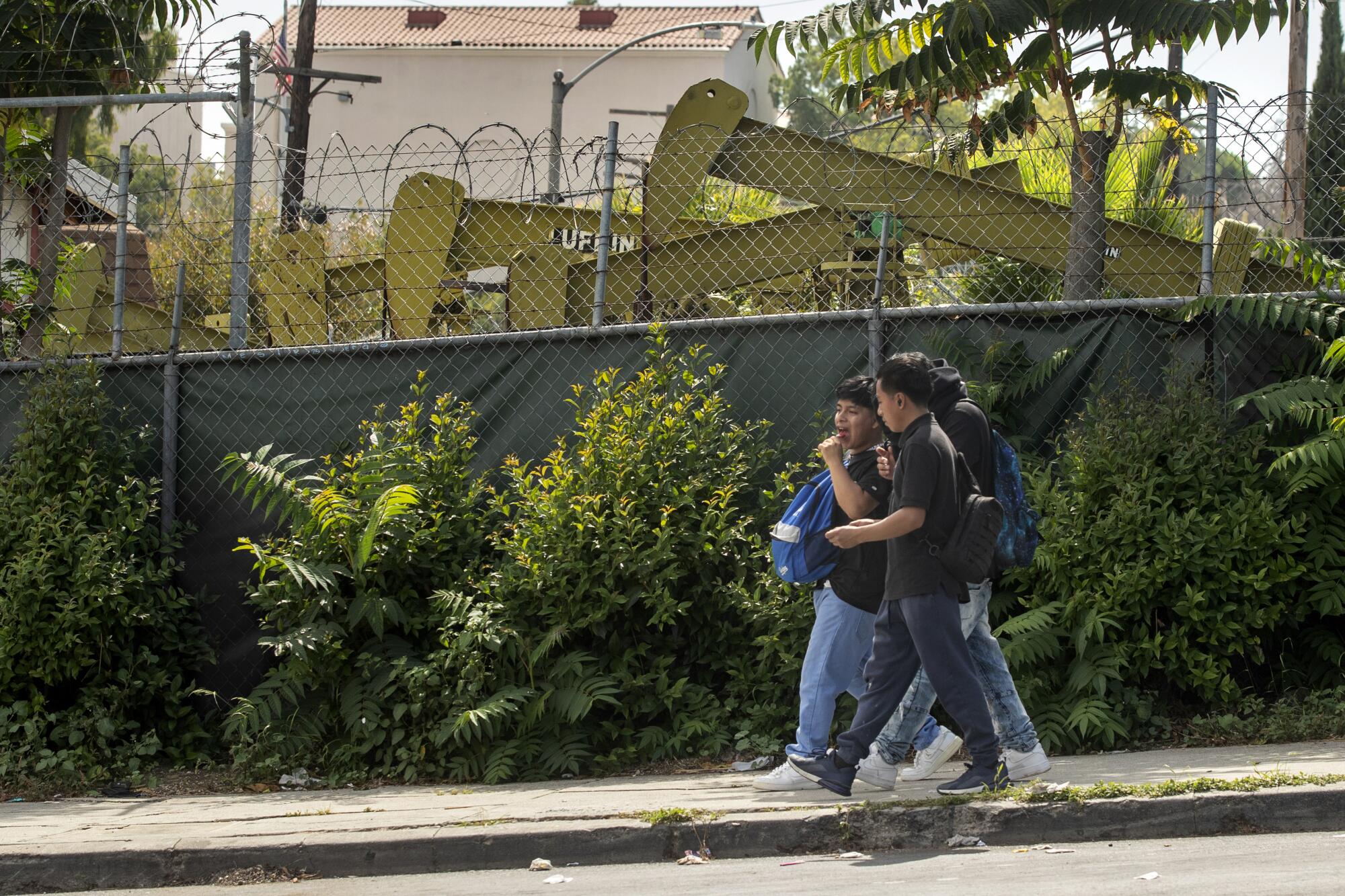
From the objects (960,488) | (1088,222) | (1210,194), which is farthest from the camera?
(1088,222)

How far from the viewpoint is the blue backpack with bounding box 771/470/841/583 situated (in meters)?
5.89

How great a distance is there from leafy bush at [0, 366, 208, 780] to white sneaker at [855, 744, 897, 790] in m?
3.83


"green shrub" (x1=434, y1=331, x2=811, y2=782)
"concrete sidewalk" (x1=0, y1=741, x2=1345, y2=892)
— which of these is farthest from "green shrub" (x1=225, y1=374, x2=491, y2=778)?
"concrete sidewalk" (x1=0, y1=741, x2=1345, y2=892)

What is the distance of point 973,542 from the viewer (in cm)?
535

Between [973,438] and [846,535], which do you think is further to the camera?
[973,438]

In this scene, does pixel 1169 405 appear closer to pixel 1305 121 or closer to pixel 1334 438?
pixel 1334 438

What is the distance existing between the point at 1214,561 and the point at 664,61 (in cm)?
3838

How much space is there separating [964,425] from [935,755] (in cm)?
144

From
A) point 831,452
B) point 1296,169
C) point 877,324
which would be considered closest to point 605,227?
point 877,324

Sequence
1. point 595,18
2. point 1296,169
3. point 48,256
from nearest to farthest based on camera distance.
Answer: point 1296,169 → point 48,256 → point 595,18

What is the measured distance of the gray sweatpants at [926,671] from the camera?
5.33m

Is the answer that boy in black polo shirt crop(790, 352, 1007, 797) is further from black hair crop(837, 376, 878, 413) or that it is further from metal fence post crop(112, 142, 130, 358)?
metal fence post crop(112, 142, 130, 358)

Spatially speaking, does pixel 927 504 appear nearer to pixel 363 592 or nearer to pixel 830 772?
pixel 830 772

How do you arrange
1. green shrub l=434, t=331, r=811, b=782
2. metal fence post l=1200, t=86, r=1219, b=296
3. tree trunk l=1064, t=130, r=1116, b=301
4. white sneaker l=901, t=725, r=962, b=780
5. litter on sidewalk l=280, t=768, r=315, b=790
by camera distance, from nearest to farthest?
1. white sneaker l=901, t=725, r=962, b=780
2. green shrub l=434, t=331, r=811, b=782
3. litter on sidewalk l=280, t=768, r=315, b=790
4. metal fence post l=1200, t=86, r=1219, b=296
5. tree trunk l=1064, t=130, r=1116, b=301
